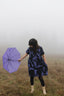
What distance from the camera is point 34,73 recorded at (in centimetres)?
536

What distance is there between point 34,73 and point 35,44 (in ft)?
3.22

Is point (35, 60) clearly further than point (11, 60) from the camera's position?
No

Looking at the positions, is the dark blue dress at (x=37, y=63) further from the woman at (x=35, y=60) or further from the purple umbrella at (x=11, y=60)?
the purple umbrella at (x=11, y=60)

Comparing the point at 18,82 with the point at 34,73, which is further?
the point at 18,82

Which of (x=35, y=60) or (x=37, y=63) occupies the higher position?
(x=35, y=60)

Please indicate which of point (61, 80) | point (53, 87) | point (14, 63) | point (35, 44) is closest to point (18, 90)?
point (14, 63)

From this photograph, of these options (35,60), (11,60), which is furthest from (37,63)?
(11,60)

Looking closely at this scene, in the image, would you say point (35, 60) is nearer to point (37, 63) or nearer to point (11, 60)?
point (37, 63)

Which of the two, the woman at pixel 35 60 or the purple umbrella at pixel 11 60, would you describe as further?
the purple umbrella at pixel 11 60

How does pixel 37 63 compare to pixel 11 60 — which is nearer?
pixel 37 63

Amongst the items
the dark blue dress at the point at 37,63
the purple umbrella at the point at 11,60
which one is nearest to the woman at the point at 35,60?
the dark blue dress at the point at 37,63

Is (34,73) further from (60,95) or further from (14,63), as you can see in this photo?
(60,95)

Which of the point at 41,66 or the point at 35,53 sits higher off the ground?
the point at 35,53

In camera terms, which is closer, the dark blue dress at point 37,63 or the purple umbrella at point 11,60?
the dark blue dress at point 37,63
